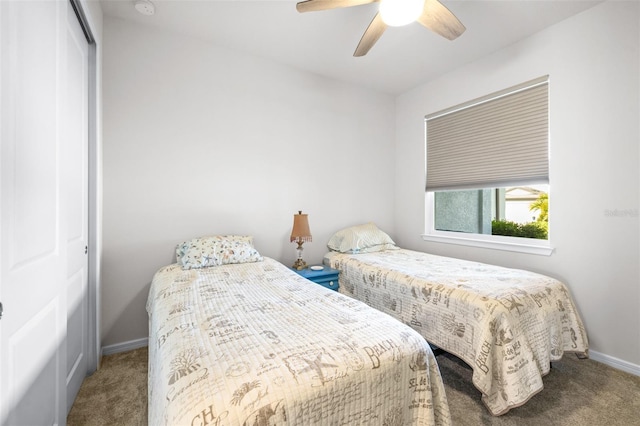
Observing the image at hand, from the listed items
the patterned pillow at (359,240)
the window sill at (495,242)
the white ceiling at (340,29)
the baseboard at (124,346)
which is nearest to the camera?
the white ceiling at (340,29)

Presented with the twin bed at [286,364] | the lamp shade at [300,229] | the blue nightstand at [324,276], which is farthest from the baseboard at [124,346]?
the lamp shade at [300,229]

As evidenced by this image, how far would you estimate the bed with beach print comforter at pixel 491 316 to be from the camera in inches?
63.1

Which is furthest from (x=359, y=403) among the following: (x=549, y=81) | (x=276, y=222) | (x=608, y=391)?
(x=549, y=81)

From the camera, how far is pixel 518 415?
1625 millimetres

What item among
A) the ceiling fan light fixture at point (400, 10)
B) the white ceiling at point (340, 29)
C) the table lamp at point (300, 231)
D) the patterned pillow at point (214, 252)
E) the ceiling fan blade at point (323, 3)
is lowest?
the patterned pillow at point (214, 252)

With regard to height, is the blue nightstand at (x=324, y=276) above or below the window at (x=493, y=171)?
below

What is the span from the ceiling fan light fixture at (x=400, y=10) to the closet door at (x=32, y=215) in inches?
62.5

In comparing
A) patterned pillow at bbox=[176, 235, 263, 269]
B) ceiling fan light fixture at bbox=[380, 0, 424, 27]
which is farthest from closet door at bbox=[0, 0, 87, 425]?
ceiling fan light fixture at bbox=[380, 0, 424, 27]

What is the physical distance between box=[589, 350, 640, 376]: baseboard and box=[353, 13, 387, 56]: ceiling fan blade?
9.56ft

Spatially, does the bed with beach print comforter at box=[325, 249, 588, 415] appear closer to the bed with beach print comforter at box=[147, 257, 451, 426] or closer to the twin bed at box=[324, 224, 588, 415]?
the twin bed at box=[324, 224, 588, 415]

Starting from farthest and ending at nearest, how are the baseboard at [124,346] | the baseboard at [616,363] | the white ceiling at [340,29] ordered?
the baseboard at [124,346] → the white ceiling at [340,29] → the baseboard at [616,363]

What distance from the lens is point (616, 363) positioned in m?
2.11

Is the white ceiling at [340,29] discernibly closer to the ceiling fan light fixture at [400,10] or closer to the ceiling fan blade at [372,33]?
the ceiling fan blade at [372,33]

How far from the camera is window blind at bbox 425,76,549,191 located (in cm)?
255
